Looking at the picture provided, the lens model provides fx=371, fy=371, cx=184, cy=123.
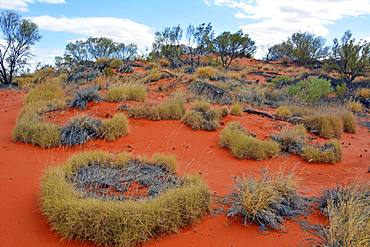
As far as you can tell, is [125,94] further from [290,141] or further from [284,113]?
[290,141]

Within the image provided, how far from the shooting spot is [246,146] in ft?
27.7

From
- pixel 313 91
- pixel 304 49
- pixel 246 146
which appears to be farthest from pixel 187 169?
pixel 304 49

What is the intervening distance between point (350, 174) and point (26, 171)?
643 centimetres

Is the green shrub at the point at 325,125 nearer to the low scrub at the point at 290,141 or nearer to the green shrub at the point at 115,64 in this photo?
the low scrub at the point at 290,141

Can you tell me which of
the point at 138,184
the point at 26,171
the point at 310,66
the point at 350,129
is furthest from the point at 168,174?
the point at 310,66

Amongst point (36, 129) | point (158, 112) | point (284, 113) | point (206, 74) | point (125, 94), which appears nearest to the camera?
point (36, 129)

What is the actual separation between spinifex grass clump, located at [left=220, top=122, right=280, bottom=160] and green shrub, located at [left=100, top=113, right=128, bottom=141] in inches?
96.3

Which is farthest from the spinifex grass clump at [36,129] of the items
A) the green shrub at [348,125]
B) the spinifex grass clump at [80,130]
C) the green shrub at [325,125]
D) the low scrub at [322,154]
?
the green shrub at [348,125]

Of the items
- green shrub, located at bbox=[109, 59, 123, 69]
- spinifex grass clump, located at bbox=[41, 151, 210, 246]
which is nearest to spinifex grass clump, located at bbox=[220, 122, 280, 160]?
spinifex grass clump, located at bbox=[41, 151, 210, 246]

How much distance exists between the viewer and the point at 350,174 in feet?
25.7

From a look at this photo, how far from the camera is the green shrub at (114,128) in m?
8.85

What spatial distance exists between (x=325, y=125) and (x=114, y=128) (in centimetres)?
627

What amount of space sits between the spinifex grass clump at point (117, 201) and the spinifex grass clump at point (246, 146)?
2.60m

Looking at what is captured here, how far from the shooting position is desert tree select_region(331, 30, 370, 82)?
22.1 metres
